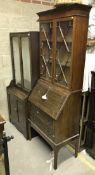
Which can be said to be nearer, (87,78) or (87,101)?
(87,78)

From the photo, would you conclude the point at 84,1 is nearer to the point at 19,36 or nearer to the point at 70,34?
the point at 70,34

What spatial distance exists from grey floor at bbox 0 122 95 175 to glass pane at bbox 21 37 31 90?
0.93 metres

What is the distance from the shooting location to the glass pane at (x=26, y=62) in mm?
2654

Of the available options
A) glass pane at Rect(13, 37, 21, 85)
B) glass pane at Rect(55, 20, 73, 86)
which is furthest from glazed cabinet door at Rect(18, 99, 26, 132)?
glass pane at Rect(55, 20, 73, 86)

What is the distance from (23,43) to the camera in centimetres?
273

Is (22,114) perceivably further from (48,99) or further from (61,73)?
(61,73)

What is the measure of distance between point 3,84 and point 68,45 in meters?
1.65

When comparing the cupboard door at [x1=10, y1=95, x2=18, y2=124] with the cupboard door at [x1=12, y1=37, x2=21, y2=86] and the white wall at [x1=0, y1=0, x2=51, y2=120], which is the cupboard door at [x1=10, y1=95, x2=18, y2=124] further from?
the cupboard door at [x1=12, y1=37, x2=21, y2=86]

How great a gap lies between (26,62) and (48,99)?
0.83 meters

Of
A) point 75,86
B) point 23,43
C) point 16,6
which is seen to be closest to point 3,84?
point 23,43

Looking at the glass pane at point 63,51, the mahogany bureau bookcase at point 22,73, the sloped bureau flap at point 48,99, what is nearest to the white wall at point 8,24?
A: the mahogany bureau bookcase at point 22,73

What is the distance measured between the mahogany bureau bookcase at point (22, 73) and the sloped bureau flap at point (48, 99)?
18cm

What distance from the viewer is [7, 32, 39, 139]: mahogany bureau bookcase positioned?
2531mm

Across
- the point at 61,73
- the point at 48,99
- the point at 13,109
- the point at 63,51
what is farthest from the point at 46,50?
the point at 13,109
